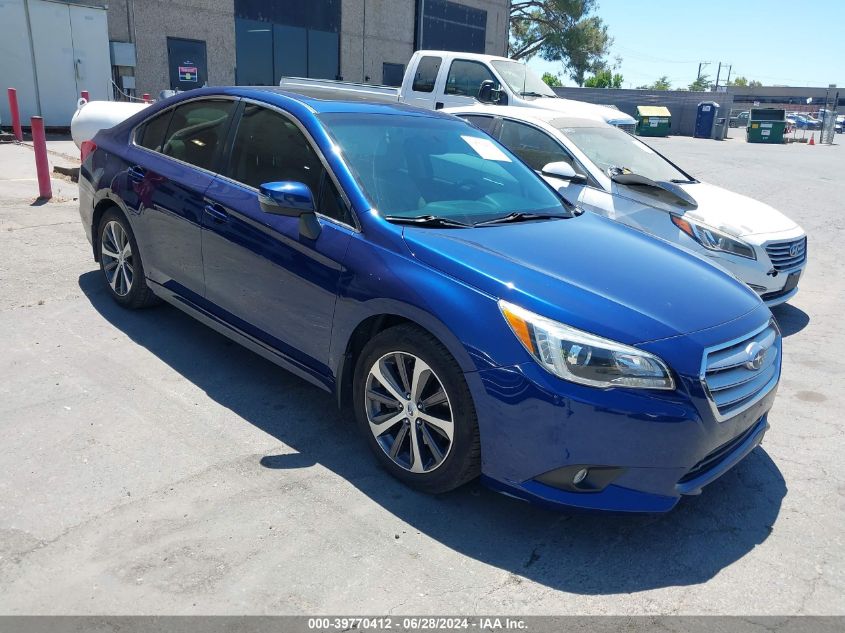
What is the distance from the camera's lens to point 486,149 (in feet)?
15.1

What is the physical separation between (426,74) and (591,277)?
9853 mm

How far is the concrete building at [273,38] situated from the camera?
20.0m

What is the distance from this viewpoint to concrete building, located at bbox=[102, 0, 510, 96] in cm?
2003

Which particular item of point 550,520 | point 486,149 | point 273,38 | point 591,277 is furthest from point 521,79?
point 273,38

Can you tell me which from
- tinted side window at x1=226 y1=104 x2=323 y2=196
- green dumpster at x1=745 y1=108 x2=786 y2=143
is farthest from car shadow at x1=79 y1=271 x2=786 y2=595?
green dumpster at x1=745 y1=108 x2=786 y2=143

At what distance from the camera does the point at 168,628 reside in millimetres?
2475

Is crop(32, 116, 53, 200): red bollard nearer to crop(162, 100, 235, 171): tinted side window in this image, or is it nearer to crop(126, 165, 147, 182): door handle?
crop(126, 165, 147, 182): door handle

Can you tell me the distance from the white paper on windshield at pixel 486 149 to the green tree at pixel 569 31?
46.1 meters

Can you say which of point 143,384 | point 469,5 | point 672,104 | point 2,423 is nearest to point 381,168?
point 143,384

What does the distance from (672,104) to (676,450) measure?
4008 cm

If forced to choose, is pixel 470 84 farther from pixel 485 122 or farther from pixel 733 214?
pixel 733 214

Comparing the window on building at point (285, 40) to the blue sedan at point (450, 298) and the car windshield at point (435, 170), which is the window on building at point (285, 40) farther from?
the car windshield at point (435, 170)

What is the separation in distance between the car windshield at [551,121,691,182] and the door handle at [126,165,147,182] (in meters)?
3.88

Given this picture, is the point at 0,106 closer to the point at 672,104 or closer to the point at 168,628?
the point at 168,628
